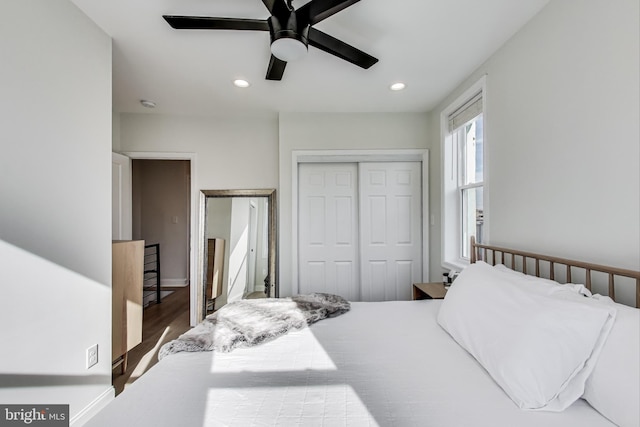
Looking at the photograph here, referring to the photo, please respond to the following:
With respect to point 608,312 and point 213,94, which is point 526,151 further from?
point 213,94

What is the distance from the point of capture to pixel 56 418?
135 cm

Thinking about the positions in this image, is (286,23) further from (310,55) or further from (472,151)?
(472,151)

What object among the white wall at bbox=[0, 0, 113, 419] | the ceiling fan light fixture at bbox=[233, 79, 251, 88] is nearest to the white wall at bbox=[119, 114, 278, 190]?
the ceiling fan light fixture at bbox=[233, 79, 251, 88]

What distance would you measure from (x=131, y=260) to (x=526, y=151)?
3046 millimetres

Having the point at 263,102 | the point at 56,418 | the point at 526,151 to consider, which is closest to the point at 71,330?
the point at 56,418

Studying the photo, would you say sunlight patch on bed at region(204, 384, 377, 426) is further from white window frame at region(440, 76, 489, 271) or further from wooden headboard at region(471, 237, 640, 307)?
white window frame at region(440, 76, 489, 271)

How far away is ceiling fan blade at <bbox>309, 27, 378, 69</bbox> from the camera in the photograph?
1.46 m

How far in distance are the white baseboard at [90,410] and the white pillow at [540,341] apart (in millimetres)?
A: 2072

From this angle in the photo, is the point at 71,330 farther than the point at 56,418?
Yes

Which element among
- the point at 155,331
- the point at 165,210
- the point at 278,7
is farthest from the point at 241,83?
the point at 165,210

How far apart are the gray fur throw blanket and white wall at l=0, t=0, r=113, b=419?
690 millimetres

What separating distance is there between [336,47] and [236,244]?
2570 millimetres

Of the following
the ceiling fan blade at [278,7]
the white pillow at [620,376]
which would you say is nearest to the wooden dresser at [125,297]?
the ceiling fan blade at [278,7]

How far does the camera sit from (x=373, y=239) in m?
3.27
